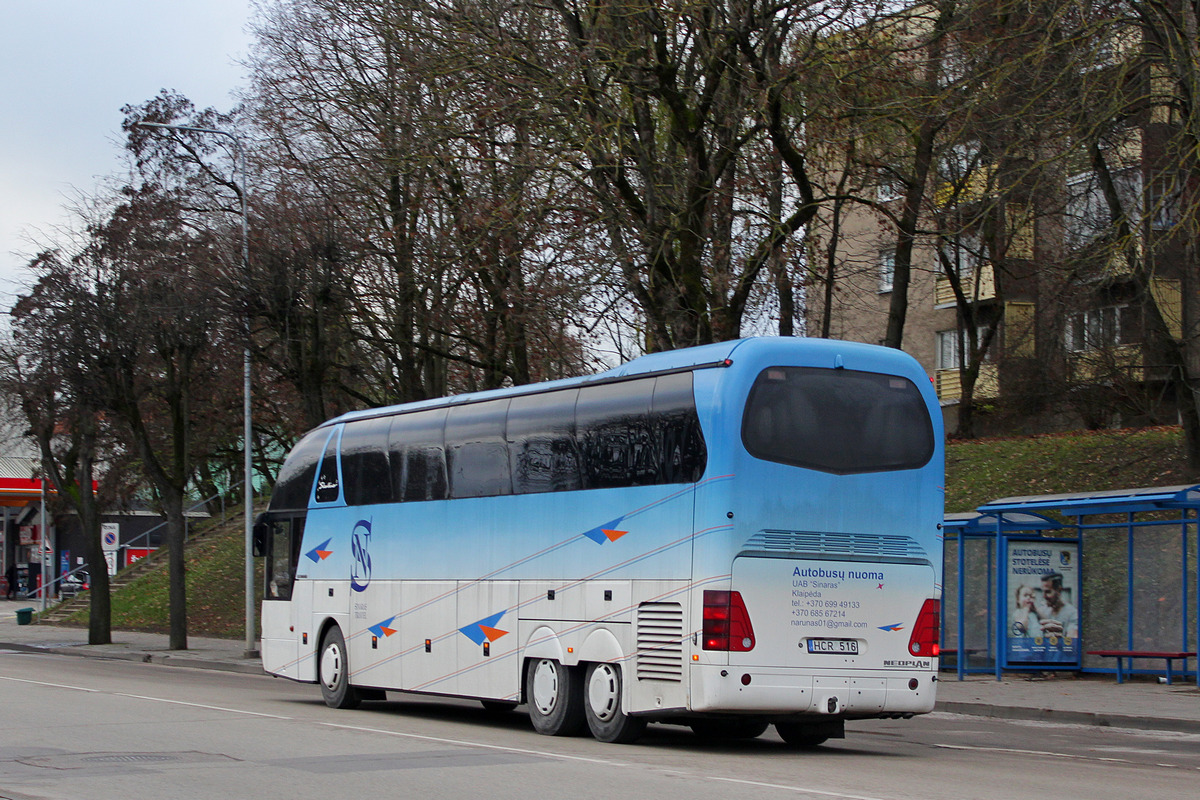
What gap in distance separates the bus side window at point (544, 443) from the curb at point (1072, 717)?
7.16 meters

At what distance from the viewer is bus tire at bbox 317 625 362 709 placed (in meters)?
17.6

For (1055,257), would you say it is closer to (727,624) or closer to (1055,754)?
(1055,754)

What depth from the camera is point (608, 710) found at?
41.8 feet

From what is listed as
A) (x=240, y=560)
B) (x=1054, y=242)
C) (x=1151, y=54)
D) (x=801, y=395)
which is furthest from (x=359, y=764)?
(x=240, y=560)

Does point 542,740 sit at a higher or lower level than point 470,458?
lower

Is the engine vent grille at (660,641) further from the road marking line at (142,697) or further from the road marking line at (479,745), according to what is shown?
the road marking line at (142,697)

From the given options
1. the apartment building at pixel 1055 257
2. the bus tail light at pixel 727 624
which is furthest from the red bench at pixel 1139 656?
the bus tail light at pixel 727 624

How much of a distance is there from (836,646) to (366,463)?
761cm

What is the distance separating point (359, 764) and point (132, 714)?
5562 millimetres

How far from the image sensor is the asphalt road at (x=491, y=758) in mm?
9109

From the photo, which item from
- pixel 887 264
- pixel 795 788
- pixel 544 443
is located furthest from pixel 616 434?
pixel 887 264

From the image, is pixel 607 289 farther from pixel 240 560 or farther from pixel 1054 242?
pixel 240 560

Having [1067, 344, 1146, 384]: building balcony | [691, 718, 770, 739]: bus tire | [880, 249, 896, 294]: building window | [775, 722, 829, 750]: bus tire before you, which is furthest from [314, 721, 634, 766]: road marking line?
→ [1067, 344, 1146, 384]: building balcony

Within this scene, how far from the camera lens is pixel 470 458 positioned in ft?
50.2
